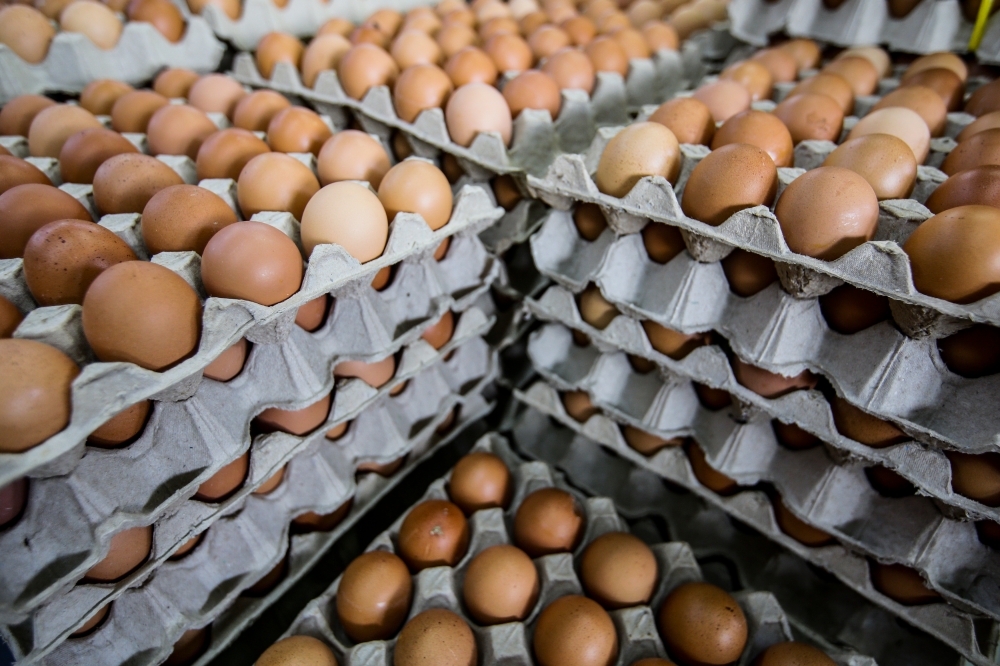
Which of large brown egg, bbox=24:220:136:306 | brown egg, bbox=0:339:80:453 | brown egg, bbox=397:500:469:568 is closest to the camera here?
brown egg, bbox=0:339:80:453

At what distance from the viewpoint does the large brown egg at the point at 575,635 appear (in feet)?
3.57

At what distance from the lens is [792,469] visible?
4.19 feet

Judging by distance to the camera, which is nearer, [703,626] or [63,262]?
[63,262]

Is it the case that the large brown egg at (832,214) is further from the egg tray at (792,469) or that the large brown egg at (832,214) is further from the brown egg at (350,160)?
the brown egg at (350,160)

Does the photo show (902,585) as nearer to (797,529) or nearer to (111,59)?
(797,529)

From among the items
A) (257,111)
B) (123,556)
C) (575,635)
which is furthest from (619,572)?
(257,111)

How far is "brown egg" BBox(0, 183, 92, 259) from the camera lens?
1098 mm

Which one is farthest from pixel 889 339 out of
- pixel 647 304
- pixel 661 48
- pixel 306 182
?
pixel 661 48

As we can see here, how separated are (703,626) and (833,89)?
1445 millimetres

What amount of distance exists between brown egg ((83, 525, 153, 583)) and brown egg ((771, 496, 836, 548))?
1349 mm

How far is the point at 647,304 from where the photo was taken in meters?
1.31

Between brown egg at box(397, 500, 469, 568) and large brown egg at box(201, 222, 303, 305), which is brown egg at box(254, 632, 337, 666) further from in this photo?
large brown egg at box(201, 222, 303, 305)

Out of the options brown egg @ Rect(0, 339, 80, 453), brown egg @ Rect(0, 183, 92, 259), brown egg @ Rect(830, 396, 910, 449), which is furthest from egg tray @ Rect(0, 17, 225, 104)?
brown egg @ Rect(830, 396, 910, 449)

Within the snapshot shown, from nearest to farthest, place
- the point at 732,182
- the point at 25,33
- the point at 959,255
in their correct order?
the point at 959,255 → the point at 732,182 → the point at 25,33
